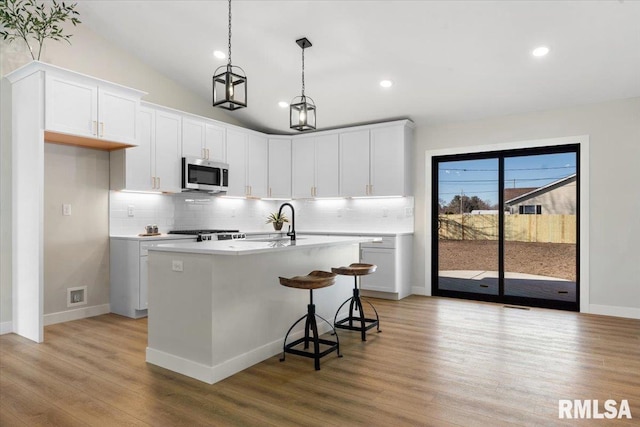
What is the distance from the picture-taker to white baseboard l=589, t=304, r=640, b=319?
4523 millimetres

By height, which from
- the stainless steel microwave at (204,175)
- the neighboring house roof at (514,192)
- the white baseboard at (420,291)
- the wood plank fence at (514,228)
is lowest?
the white baseboard at (420,291)

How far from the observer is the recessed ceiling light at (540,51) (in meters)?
3.86

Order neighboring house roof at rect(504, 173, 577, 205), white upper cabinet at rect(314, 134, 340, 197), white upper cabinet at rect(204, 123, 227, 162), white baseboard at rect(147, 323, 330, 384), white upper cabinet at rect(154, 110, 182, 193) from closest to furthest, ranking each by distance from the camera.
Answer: white baseboard at rect(147, 323, 330, 384) → white upper cabinet at rect(154, 110, 182, 193) → neighboring house roof at rect(504, 173, 577, 205) → white upper cabinet at rect(204, 123, 227, 162) → white upper cabinet at rect(314, 134, 340, 197)

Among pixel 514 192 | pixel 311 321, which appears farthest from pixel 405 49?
pixel 311 321

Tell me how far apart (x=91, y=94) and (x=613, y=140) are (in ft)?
19.3

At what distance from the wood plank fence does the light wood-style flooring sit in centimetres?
147

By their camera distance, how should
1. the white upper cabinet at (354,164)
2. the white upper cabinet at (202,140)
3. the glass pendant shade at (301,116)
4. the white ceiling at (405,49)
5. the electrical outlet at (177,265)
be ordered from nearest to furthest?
the electrical outlet at (177,265), the glass pendant shade at (301,116), the white ceiling at (405,49), the white upper cabinet at (202,140), the white upper cabinet at (354,164)

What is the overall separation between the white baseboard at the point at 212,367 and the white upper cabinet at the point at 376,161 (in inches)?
126

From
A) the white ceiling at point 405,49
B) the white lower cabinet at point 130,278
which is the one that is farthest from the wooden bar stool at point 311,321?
the white ceiling at point 405,49

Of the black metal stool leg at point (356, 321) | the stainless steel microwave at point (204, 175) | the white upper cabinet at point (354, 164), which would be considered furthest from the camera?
Answer: the white upper cabinet at point (354, 164)

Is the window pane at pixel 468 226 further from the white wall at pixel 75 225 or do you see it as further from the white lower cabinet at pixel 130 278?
the white wall at pixel 75 225

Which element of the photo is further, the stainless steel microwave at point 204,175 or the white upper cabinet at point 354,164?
→ the white upper cabinet at point 354,164

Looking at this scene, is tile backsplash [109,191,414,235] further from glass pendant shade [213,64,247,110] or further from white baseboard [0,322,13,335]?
glass pendant shade [213,64,247,110]

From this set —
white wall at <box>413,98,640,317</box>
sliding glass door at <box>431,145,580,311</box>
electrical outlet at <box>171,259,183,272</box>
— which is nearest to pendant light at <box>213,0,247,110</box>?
electrical outlet at <box>171,259,183,272</box>
